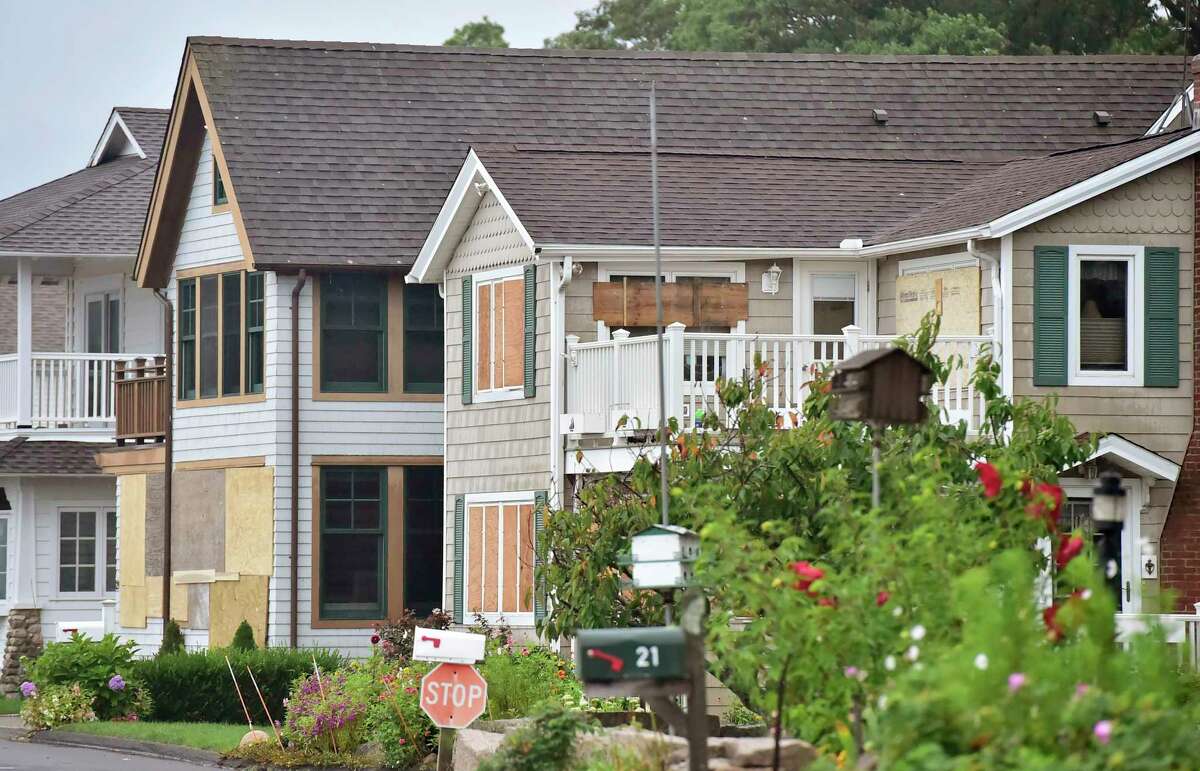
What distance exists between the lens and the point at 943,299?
23516 millimetres

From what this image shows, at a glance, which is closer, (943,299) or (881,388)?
(881,388)

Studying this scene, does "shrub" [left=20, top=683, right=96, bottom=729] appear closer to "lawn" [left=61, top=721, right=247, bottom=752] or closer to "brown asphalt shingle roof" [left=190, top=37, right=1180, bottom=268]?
"lawn" [left=61, top=721, right=247, bottom=752]

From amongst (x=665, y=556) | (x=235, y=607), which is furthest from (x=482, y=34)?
(x=665, y=556)

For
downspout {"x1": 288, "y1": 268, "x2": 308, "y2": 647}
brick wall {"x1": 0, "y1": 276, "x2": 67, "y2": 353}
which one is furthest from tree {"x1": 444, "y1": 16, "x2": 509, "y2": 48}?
downspout {"x1": 288, "y1": 268, "x2": 308, "y2": 647}

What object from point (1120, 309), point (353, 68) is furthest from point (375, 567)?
point (1120, 309)

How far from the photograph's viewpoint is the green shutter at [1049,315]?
72.6ft

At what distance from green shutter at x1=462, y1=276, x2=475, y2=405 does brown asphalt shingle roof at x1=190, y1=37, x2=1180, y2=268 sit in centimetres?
224

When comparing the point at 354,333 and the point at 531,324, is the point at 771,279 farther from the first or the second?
the point at 354,333

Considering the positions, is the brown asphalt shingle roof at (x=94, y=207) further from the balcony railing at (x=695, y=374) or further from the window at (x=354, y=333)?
the balcony railing at (x=695, y=374)

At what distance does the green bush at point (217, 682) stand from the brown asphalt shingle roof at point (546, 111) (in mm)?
5737

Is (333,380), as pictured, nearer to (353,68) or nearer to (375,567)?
(375,567)

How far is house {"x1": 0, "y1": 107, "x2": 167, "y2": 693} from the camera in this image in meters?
33.0

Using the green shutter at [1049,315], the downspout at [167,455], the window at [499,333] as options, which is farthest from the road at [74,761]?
the green shutter at [1049,315]

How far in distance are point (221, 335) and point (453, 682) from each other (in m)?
14.7
